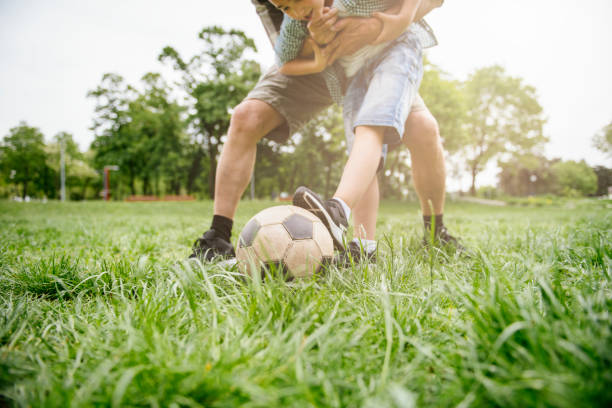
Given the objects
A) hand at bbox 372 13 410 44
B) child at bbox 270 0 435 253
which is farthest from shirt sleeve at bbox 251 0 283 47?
hand at bbox 372 13 410 44

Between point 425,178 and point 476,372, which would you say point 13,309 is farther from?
point 425,178

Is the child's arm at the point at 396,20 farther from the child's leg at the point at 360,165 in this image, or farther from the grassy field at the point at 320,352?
the grassy field at the point at 320,352

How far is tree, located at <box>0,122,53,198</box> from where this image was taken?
149ft

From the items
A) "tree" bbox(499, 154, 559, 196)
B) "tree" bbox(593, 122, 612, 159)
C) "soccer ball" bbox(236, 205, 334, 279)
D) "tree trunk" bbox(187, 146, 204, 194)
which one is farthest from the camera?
"tree" bbox(499, 154, 559, 196)

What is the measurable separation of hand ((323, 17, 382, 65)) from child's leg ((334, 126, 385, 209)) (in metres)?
0.72

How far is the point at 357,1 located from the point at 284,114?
980mm

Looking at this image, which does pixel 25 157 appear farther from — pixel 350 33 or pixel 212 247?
pixel 350 33

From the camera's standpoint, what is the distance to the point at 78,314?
1.31 m

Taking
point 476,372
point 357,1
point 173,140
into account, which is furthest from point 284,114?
point 173,140

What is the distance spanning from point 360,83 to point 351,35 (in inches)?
14.6

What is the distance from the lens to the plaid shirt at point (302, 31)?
2318 mm

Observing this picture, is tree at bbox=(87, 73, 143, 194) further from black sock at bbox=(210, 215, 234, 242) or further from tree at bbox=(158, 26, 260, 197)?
black sock at bbox=(210, 215, 234, 242)

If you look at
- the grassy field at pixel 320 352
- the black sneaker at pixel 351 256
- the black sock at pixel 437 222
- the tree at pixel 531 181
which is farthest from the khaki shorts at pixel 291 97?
the tree at pixel 531 181

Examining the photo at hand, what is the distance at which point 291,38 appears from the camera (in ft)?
7.97
